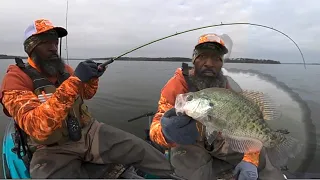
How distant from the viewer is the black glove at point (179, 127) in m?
2.54

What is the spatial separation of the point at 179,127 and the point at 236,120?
55 centimetres

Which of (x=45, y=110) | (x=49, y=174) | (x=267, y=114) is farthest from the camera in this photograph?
(x=49, y=174)

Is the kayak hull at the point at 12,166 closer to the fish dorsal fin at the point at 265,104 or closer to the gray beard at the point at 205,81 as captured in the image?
the gray beard at the point at 205,81

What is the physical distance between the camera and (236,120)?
2.37 metres

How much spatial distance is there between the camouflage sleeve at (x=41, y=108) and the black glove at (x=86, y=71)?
66 millimetres

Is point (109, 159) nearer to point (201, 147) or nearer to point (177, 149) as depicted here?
point (177, 149)

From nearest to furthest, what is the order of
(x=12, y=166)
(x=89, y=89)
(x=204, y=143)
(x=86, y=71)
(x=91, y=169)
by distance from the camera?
(x=86, y=71)
(x=204, y=143)
(x=91, y=169)
(x=12, y=166)
(x=89, y=89)

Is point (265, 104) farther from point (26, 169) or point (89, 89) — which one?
point (26, 169)

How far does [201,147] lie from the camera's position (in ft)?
11.1

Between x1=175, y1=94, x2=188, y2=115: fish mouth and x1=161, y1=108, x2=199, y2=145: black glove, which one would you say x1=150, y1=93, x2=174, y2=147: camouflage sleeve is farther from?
x1=175, y1=94, x2=188, y2=115: fish mouth

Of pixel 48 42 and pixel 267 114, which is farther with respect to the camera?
pixel 48 42

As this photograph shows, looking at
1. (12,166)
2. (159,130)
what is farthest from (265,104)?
(12,166)

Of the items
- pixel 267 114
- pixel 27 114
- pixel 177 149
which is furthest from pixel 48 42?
pixel 267 114

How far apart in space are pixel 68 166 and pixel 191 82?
1942 millimetres
